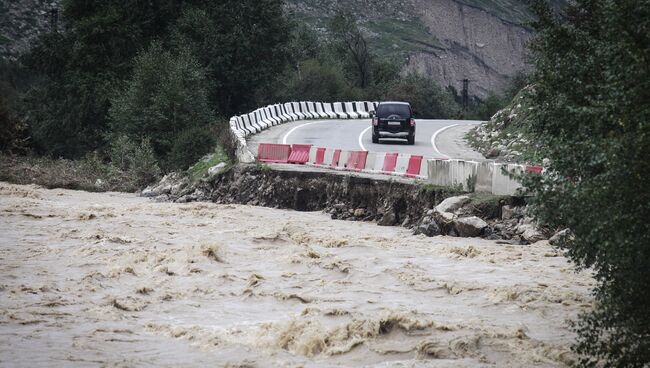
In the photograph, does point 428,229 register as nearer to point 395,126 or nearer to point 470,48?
point 395,126

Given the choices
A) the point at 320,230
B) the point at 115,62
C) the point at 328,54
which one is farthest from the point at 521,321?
the point at 328,54

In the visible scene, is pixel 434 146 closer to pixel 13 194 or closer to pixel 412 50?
pixel 13 194

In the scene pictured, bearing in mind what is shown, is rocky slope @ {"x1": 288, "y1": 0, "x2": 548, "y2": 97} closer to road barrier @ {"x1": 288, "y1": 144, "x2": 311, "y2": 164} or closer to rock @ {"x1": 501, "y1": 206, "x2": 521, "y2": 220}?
road barrier @ {"x1": 288, "y1": 144, "x2": 311, "y2": 164}

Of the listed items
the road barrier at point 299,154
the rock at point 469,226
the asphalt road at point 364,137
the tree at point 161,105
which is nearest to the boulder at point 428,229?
the rock at point 469,226

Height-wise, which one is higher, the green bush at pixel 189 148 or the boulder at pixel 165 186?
the green bush at pixel 189 148

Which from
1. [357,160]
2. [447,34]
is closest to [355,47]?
[357,160]

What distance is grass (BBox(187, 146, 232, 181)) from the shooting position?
35434mm

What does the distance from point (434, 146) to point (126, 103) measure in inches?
583

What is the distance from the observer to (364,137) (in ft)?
140

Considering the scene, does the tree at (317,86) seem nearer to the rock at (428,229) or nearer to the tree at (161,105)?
the tree at (161,105)

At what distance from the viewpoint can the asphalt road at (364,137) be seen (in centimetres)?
3722

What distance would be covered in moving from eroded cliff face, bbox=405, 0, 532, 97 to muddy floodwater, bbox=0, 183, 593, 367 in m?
95.6

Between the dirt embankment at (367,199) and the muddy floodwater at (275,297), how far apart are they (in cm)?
76

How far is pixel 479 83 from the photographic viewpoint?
399ft
